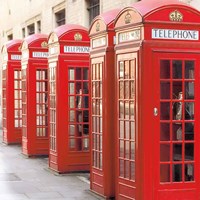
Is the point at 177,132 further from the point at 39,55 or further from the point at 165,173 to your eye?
the point at 39,55

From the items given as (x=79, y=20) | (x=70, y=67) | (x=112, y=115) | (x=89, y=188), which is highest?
(x=79, y=20)

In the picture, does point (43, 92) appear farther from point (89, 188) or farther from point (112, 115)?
point (112, 115)

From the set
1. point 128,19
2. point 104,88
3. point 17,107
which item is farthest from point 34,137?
point 128,19

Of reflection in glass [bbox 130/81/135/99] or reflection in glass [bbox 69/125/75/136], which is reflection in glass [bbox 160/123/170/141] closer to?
reflection in glass [bbox 130/81/135/99]

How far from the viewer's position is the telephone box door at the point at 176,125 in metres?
7.34

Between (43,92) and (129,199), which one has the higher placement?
(43,92)

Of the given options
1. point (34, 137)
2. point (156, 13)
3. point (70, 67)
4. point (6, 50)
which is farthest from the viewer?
point (6, 50)

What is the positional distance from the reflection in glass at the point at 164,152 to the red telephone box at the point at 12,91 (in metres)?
9.11

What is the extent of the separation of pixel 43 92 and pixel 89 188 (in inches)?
180

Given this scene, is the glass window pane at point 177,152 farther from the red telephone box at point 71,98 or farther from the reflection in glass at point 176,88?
the red telephone box at point 71,98

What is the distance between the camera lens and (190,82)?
24.7ft

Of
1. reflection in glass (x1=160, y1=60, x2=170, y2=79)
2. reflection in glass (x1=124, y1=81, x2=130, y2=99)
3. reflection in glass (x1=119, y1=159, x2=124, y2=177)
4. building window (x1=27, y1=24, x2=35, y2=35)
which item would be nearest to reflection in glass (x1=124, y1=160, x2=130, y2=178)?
reflection in glass (x1=119, y1=159, x2=124, y2=177)

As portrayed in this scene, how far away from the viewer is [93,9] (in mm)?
16266

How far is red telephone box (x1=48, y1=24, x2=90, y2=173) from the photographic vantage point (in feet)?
35.7
